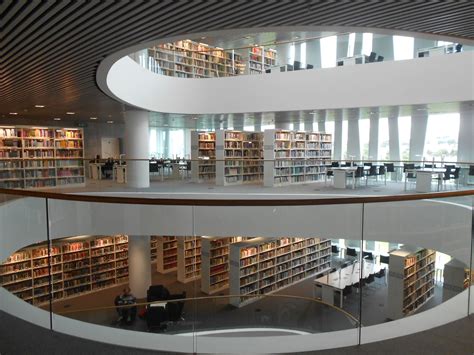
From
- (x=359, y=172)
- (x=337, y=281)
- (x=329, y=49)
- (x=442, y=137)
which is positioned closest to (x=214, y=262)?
(x=337, y=281)

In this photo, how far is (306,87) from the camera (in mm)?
11242

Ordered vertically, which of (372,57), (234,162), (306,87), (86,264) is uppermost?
(372,57)

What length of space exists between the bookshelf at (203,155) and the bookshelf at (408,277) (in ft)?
18.0

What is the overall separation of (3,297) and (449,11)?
213 inches

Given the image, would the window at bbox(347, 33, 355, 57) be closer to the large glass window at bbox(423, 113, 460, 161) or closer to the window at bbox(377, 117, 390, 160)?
Result: the large glass window at bbox(423, 113, 460, 161)

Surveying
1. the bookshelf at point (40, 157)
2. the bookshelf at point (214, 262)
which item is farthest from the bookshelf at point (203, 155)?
the bookshelf at point (40, 157)

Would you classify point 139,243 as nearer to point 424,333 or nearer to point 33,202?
point 33,202

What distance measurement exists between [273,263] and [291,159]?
3098mm

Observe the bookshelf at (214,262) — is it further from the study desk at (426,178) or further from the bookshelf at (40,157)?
the study desk at (426,178)

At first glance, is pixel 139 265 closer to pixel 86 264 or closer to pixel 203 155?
pixel 86 264

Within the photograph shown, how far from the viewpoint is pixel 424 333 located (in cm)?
272

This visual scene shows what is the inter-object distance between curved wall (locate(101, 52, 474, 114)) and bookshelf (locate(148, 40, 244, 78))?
24cm

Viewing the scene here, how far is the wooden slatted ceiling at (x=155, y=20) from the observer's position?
3.87 metres

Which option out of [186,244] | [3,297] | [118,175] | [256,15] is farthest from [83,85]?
[186,244]
